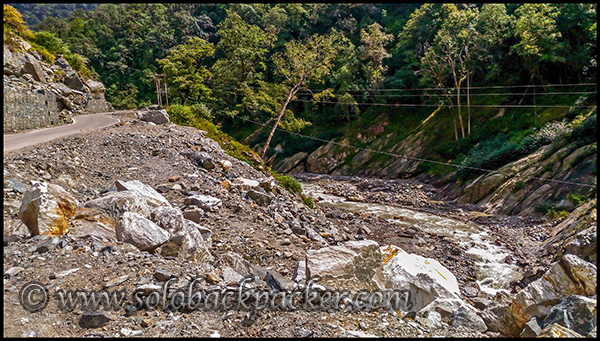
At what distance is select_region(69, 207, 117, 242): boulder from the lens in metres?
5.88

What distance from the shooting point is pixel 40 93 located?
1521 cm

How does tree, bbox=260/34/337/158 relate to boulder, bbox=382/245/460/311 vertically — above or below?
above

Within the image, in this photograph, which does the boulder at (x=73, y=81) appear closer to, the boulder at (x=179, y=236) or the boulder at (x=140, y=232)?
the boulder at (x=179, y=236)

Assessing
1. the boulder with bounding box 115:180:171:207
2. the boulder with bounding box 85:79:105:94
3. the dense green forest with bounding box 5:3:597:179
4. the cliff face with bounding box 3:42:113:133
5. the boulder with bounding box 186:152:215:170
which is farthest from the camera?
Result: the boulder with bounding box 85:79:105:94

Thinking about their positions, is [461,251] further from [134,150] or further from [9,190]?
[9,190]

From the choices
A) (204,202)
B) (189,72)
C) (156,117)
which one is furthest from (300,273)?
(189,72)

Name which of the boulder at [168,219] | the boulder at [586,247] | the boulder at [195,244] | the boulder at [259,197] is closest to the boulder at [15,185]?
the boulder at [168,219]

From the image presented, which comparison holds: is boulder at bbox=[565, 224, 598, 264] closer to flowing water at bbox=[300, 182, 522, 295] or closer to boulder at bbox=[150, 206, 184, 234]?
flowing water at bbox=[300, 182, 522, 295]

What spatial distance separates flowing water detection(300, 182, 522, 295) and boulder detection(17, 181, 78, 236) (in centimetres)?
968

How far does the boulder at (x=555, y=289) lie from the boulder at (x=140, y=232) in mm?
6371

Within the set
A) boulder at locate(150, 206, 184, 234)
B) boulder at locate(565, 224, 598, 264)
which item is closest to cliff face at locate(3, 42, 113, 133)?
boulder at locate(150, 206, 184, 234)

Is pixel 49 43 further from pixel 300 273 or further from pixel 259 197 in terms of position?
pixel 300 273

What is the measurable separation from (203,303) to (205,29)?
70914mm

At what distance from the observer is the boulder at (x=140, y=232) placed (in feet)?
19.6
